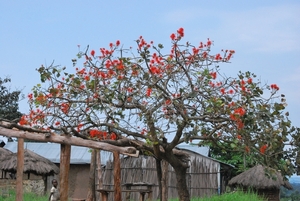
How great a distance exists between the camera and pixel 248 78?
32.1 feet

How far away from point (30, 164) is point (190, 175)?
247 inches

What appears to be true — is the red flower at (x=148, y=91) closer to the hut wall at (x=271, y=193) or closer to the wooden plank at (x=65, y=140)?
the wooden plank at (x=65, y=140)

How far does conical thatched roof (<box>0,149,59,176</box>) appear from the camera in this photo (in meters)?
20.1

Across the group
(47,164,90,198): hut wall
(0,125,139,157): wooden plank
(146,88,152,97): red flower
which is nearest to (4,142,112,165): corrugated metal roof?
(47,164,90,198): hut wall

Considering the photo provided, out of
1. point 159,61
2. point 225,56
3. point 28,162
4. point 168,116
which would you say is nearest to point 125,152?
point 168,116

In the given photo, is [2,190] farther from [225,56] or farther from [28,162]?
[225,56]

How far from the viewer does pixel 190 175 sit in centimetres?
1917

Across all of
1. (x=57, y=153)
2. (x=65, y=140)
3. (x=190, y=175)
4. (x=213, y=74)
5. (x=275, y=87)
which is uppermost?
(x=213, y=74)

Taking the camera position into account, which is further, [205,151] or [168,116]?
[205,151]

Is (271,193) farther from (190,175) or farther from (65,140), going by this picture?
(65,140)

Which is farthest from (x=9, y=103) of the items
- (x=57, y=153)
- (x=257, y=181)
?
(x=257, y=181)

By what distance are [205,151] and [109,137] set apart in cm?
1288

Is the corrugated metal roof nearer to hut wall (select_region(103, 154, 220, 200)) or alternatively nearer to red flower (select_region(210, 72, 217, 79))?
hut wall (select_region(103, 154, 220, 200))

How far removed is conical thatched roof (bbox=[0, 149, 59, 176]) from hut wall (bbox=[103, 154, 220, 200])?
10.7 ft
